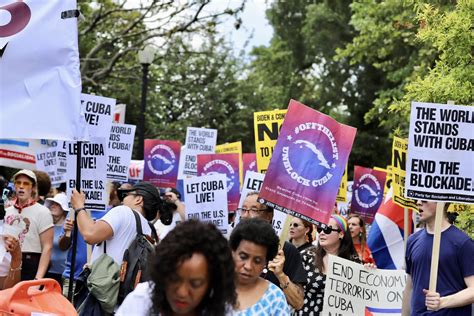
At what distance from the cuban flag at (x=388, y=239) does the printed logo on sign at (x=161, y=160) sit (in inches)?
202

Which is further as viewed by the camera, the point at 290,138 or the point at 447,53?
the point at 447,53

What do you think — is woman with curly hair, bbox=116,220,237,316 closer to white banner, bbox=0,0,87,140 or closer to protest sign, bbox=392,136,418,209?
white banner, bbox=0,0,87,140

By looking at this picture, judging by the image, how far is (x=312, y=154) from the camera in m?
7.34

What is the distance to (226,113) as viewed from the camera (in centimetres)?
3697

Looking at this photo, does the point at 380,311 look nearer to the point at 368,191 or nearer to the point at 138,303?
the point at 138,303

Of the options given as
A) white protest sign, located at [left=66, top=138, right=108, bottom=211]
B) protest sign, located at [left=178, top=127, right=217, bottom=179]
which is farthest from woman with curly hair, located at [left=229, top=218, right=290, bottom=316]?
protest sign, located at [left=178, top=127, right=217, bottom=179]

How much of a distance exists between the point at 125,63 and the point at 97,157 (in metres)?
18.4

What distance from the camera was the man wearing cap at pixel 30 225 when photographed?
8789 millimetres

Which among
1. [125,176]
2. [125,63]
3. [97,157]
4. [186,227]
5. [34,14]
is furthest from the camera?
[125,63]

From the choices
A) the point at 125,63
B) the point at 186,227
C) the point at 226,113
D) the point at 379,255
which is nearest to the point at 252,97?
the point at 226,113

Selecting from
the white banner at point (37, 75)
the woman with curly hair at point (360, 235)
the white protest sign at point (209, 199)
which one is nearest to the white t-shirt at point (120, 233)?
the white banner at point (37, 75)

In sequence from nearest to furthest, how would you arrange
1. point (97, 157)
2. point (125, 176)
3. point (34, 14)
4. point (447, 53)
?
1. point (34, 14)
2. point (97, 157)
3. point (447, 53)
4. point (125, 176)

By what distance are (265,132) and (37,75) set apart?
4.45 meters

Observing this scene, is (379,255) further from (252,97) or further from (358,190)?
(252,97)
